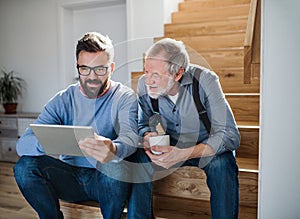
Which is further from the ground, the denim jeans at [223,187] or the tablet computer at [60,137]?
the tablet computer at [60,137]

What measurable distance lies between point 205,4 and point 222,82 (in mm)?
1232

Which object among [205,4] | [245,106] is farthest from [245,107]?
[205,4]

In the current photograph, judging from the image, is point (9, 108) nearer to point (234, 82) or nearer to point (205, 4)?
point (205, 4)

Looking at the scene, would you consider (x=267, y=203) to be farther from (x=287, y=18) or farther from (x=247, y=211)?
(x=287, y=18)

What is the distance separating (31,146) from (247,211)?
1114 millimetres

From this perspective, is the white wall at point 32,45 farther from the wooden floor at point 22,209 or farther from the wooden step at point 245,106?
the wooden step at point 245,106

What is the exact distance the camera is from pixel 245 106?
2.12 m

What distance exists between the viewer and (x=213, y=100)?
4.61 feet

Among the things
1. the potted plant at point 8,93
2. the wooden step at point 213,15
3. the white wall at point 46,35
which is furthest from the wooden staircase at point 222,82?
the potted plant at point 8,93

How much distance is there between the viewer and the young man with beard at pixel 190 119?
4.34ft

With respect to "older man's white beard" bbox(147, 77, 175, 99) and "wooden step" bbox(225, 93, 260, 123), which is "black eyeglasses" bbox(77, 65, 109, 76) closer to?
"older man's white beard" bbox(147, 77, 175, 99)

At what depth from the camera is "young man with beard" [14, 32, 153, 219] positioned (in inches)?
54.5

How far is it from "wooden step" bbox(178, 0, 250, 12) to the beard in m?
1.93

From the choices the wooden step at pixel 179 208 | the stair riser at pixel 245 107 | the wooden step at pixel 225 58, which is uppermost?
the wooden step at pixel 225 58
